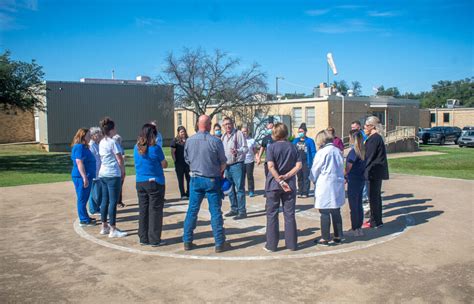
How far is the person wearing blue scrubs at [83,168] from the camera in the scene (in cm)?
730

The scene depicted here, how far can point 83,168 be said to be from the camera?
729 cm

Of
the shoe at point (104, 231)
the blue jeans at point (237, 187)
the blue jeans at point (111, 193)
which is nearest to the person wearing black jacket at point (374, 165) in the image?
the blue jeans at point (237, 187)

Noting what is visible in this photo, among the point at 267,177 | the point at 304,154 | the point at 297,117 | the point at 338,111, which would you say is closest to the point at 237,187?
the point at 267,177

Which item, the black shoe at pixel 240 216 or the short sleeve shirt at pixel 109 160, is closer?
the short sleeve shirt at pixel 109 160

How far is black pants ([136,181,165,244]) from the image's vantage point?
623cm

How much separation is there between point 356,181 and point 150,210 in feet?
11.0

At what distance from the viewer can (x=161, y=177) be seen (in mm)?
6328

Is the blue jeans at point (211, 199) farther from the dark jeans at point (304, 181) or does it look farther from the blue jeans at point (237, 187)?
the dark jeans at point (304, 181)

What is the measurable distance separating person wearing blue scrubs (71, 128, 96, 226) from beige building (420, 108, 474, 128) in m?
57.1

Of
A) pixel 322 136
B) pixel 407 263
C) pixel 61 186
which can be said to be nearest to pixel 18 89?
pixel 61 186

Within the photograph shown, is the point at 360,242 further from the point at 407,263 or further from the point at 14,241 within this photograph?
the point at 14,241

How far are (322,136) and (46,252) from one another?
4.32m

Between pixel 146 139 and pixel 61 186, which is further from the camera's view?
pixel 61 186

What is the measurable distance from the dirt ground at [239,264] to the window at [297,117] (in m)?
26.8
